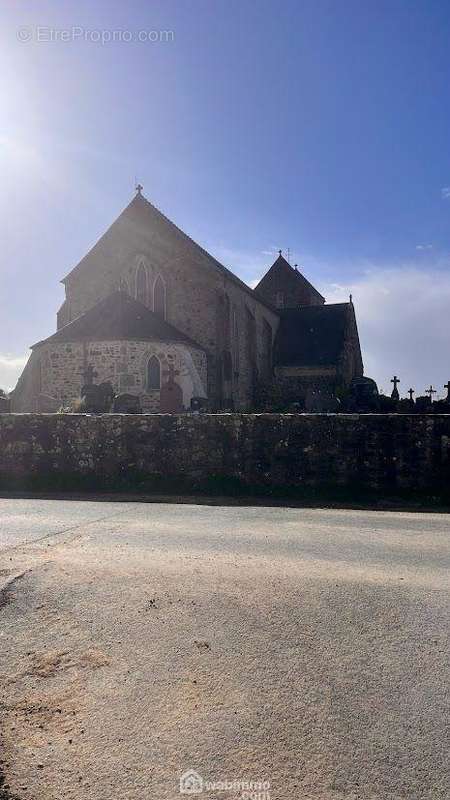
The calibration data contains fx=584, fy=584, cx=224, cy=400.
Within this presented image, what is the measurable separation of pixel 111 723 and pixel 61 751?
293 mm

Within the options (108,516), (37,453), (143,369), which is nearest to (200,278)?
(143,369)

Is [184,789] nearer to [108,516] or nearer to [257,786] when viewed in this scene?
[257,786]

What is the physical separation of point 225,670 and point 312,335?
36630mm

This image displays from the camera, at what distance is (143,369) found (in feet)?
75.7

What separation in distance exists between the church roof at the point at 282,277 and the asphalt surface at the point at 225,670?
45.8 m

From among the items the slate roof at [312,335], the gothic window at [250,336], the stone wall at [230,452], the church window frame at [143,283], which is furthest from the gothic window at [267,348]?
the stone wall at [230,452]

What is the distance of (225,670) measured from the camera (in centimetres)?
367

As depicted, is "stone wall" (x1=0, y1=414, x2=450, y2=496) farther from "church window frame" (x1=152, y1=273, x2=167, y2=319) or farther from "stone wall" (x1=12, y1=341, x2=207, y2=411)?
"church window frame" (x1=152, y1=273, x2=167, y2=319)

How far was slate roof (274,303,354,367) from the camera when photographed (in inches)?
1453

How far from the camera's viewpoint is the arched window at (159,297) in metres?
28.9

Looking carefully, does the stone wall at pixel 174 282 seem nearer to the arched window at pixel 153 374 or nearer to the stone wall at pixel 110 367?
the stone wall at pixel 110 367

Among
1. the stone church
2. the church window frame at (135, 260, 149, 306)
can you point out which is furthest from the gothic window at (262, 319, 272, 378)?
the church window frame at (135, 260, 149, 306)

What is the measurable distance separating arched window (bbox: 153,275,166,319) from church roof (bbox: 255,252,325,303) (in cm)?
2294

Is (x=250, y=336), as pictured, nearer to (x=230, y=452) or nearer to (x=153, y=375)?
(x=153, y=375)
